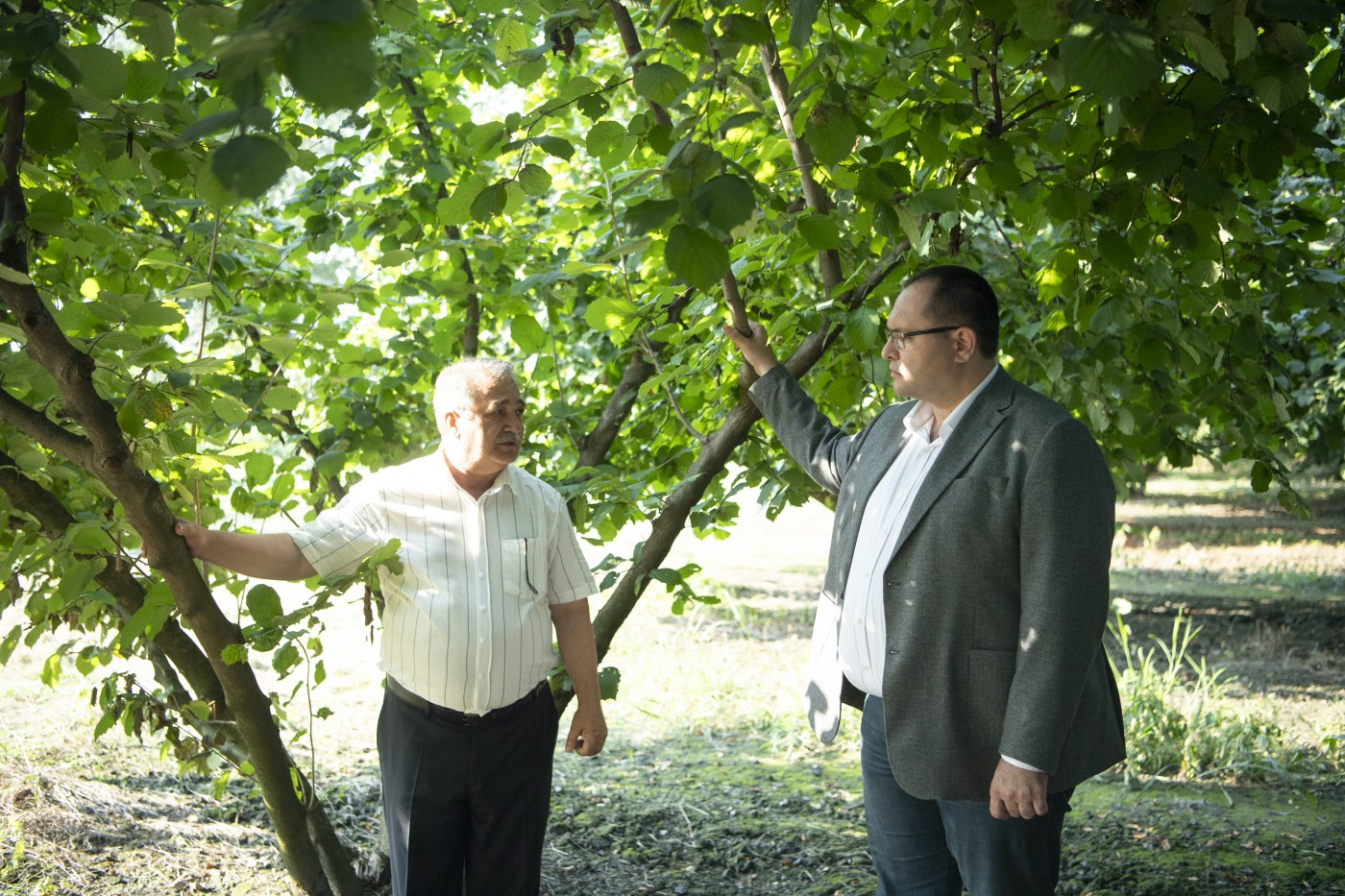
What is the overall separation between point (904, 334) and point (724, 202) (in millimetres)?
1123

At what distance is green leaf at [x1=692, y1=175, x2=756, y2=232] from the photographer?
136cm

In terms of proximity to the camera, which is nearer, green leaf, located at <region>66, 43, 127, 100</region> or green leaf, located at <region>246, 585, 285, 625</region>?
green leaf, located at <region>66, 43, 127, 100</region>

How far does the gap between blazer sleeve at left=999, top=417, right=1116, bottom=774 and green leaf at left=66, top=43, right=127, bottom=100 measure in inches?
70.3

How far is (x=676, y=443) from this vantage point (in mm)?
3910

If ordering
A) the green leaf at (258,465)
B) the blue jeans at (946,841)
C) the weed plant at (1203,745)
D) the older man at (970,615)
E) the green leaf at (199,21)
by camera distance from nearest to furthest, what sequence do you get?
the green leaf at (199,21) → the older man at (970,615) → the blue jeans at (946,841) → the green leaf at (258,465) → the weed plant at (1203,745)

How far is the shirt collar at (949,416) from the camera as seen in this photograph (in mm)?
2404

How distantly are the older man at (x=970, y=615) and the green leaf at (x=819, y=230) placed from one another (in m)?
0.22

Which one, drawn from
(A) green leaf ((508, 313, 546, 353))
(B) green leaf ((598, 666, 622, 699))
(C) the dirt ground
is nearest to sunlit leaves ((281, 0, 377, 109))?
(B) green leaf ((598, 666, 622, 699))

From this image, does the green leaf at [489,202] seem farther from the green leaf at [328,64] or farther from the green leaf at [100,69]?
the green leaf at [328,64]

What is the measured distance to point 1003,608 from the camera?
2.26m

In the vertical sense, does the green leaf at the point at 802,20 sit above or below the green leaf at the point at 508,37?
below

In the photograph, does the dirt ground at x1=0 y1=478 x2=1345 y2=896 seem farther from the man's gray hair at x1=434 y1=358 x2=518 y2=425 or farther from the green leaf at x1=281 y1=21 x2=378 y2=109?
the green leaf at x1=281 y1=21 x2=378 y2=109

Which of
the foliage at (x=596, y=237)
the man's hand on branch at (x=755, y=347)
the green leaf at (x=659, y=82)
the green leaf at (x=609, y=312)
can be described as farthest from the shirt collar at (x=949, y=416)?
the green leaf at (x=659, y=82)

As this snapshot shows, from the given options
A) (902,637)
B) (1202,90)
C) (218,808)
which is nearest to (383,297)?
(218,808)
